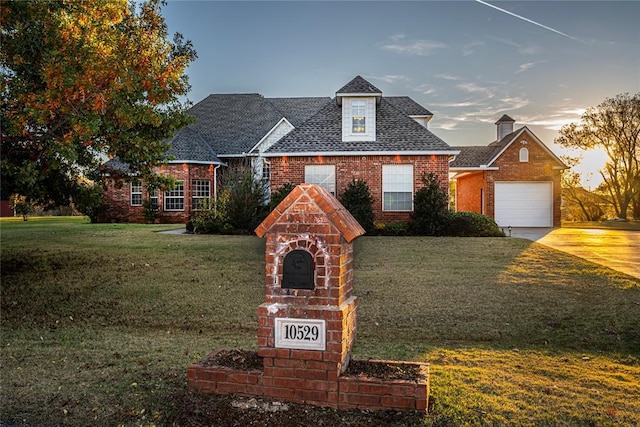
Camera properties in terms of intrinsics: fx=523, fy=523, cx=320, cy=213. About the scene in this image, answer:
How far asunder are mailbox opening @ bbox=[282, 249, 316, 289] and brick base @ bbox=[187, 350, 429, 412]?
70 cm

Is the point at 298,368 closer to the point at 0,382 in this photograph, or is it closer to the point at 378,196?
the point at 0,382

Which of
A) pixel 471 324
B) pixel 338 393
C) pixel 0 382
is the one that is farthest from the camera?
pixel 471 324

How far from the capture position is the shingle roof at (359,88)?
72.7 feet

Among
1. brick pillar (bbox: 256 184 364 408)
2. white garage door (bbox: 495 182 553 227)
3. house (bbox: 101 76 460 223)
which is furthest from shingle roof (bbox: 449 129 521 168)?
brick pillar (bbox: 256 184 364 408)

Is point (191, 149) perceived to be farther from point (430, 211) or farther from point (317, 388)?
point (317, 388)

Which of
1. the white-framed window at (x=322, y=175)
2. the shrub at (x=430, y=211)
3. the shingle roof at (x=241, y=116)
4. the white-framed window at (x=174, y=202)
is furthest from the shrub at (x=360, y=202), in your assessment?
the shingle roof at (x=241, y=116)

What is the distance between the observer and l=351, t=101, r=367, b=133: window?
73.3ft

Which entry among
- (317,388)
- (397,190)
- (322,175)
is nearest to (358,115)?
(322,175)

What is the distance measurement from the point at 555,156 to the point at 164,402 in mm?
26914

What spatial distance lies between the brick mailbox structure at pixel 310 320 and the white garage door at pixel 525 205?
25232 millimetres

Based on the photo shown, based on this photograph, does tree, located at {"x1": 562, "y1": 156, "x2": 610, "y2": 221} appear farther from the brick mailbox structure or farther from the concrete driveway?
the brick mailbox structure

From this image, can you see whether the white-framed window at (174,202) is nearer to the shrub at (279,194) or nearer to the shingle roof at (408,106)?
the shrub at (279,194)

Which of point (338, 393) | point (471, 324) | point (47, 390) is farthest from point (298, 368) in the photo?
point (471, 324)

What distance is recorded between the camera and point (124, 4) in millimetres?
11703
